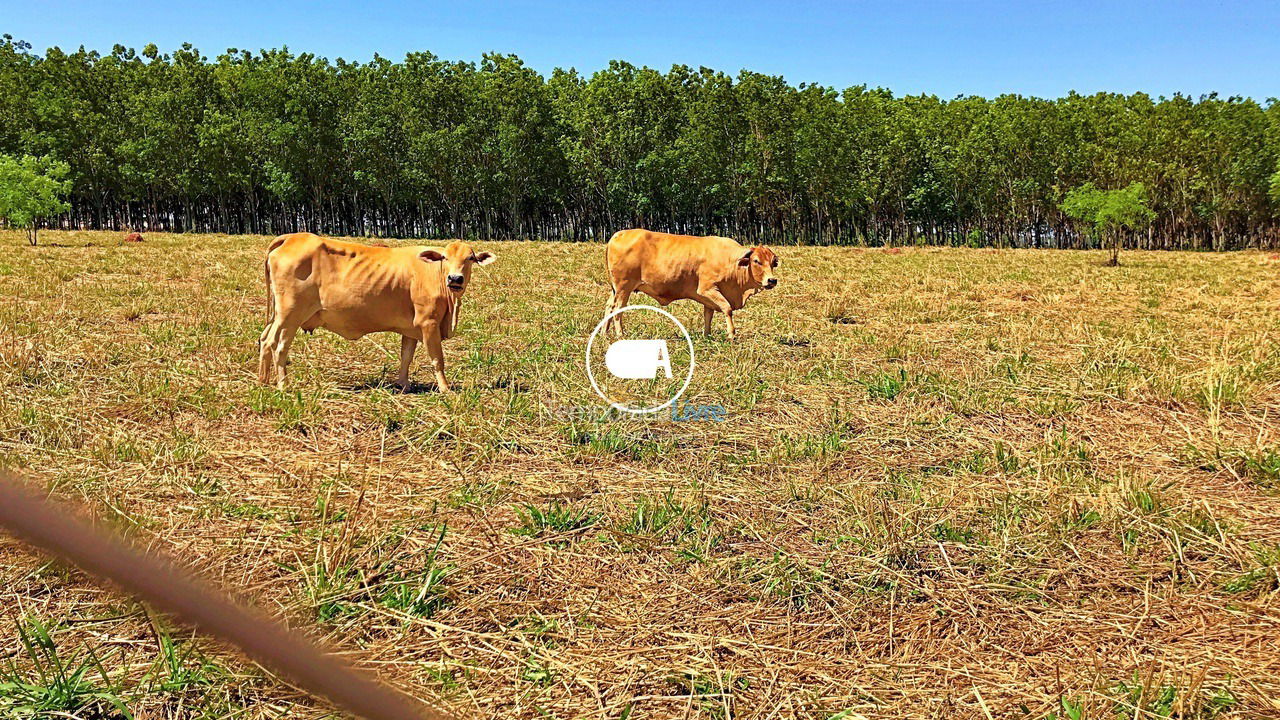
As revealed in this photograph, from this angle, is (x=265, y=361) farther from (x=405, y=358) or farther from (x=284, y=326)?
(x=405, y=358)

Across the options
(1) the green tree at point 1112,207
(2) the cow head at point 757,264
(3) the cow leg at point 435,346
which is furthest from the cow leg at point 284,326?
(1) the green tree at point 1112,207

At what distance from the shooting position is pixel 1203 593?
399cm

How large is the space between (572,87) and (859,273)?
4572 cm

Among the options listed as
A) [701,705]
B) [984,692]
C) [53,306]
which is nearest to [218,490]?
[701,705]

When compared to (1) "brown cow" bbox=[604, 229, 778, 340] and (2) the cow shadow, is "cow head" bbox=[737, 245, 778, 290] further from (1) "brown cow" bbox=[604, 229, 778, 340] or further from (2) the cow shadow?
(2) the cow shadow

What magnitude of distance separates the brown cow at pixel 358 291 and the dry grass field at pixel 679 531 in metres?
0.47

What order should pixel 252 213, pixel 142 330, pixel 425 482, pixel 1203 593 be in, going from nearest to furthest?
pixel 1203 593
pixel 425 482
pixel 142 330
pixel 252 213

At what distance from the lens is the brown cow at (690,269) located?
12.2m

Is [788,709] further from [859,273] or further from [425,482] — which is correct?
[859,273]

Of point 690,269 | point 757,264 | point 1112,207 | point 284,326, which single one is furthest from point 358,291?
point 1112,207

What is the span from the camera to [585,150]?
58000mm

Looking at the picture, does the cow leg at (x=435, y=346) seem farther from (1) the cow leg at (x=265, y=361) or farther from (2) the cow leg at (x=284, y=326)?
(1) the cow leg at (x=265, y=361)

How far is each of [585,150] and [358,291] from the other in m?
52.6

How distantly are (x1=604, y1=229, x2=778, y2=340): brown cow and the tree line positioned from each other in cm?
4663
